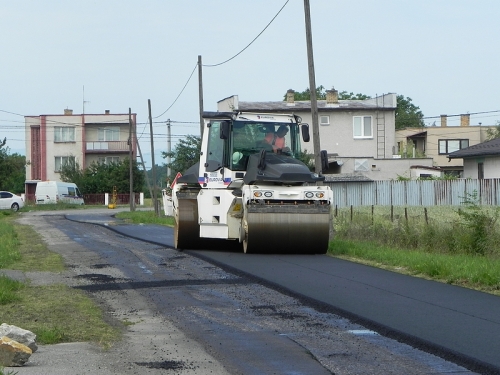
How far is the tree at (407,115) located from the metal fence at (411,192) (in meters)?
59.2

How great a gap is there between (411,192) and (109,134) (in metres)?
53.2

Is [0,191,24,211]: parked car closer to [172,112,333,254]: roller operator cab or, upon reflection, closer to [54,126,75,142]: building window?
[54,126,75,142]: building window

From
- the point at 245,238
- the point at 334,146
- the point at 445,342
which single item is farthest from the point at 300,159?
the point at 334,146

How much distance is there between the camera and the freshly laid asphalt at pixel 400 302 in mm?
8258

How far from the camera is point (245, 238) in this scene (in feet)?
60.1

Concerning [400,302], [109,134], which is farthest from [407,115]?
[400,302]

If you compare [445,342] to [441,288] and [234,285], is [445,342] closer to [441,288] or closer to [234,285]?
[441,288]

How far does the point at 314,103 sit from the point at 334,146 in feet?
117

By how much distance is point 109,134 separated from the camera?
90.2 metres

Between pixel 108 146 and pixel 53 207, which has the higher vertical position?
pixel 108 146

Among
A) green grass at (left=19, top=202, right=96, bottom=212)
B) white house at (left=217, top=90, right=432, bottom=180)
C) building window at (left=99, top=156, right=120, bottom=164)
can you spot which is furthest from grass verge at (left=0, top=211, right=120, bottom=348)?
building window at (left=99, top=156, right=120, bottom=164)

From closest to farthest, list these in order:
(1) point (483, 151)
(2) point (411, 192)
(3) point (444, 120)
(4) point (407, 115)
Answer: (1) point (483, 151) → (2) point (411, 192) → (3) point (444, 120) → (4) point (407, 115)

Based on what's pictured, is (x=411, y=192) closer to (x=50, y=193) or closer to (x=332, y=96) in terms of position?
(x=332, y=96)

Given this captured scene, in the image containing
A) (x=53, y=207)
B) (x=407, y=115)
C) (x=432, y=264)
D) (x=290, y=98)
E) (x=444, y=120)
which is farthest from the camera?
(x=407, y=115)
